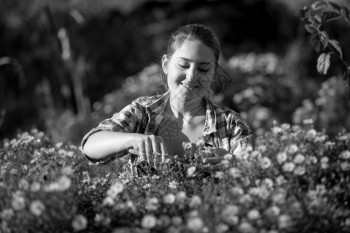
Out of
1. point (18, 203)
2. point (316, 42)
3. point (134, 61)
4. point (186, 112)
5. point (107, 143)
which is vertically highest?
point (134, 61)

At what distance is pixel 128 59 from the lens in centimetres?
940

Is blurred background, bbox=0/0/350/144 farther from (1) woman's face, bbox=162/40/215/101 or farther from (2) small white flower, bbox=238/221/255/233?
(2) small white flower, bbox=238/221/255/233

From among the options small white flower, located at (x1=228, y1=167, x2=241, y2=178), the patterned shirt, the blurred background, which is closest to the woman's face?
the patterned shirt

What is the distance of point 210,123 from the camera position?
2975mm

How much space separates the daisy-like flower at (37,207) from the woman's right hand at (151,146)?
1.94 feet

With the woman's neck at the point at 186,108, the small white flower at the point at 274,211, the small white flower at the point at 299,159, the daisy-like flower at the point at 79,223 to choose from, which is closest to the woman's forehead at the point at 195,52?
the woman's neck at the point at 186,108

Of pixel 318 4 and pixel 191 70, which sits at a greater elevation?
pixel 318 4

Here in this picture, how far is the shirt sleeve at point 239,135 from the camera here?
287cm

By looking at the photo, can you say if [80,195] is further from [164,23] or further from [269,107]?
[164,23]

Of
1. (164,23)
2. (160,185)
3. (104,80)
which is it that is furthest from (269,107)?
(160,185)

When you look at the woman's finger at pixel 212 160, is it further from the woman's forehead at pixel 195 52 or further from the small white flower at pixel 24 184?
the small white flower at pixel 24 184

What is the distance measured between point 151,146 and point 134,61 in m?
7.16

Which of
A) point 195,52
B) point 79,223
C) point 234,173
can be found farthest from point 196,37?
point 79,223

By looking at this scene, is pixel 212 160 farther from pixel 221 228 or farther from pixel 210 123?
pixel 221 228
